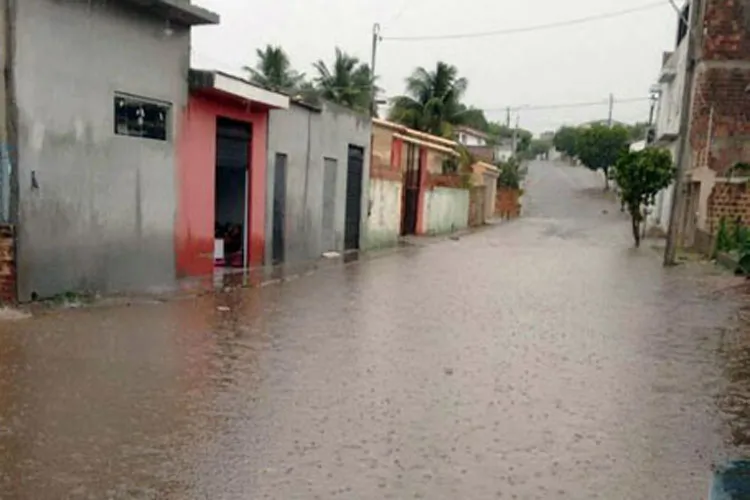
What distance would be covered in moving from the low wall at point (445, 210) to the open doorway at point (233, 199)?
18.2 metres

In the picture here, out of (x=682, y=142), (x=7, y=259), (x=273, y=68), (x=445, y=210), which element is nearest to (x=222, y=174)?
(x=7, y=259)

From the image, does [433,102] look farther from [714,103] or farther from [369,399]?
[369,399]

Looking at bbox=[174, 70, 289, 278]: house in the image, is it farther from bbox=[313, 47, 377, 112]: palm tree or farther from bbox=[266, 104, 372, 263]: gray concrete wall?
bbox=[313, 47, 377, 112]: palm tree

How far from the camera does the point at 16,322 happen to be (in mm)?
9789

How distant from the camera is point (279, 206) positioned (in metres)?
19.3

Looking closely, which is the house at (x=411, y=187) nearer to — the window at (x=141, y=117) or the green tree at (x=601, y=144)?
the window at (x=141, y=117)

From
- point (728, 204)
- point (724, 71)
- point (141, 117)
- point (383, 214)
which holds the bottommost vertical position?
point (383, 214)

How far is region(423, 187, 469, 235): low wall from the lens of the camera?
1433 inches

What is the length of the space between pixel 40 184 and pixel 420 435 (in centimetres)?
767

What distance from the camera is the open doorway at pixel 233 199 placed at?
17.1 m

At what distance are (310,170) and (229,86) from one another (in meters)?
5.82

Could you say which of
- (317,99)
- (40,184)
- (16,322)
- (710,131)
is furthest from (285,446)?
(710,131)

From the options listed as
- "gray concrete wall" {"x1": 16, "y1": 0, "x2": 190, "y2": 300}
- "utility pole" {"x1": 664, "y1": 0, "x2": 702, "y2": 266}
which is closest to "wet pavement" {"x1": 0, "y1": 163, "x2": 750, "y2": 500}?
"gray concrete wall" {"x1": 16, "y1": 0, "x2": 190, "y2": 300}

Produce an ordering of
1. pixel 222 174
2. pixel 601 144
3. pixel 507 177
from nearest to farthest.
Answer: pixel 222 174 → pixel 507 177 → pixel 601 144
